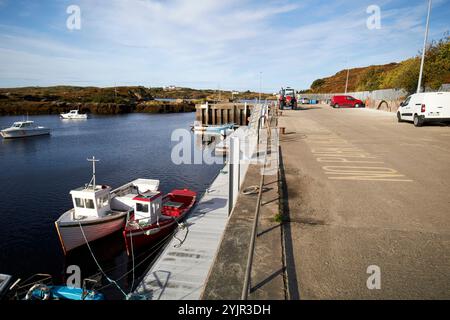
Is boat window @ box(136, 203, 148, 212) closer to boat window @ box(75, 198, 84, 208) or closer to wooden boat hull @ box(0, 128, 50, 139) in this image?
boat window @ box(75, 198, 84, 208)

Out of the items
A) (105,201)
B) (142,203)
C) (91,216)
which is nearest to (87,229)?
(91,216)

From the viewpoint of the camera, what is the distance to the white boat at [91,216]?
13.9 metres

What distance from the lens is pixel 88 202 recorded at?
1478 centimetres

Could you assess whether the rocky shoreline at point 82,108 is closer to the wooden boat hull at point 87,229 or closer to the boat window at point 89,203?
the boat window at point 89,203

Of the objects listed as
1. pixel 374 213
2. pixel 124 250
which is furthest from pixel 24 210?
pixel 374 213

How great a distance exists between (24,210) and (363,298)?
22.4 meters

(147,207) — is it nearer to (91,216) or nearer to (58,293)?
(91,216)

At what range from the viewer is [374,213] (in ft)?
18.1

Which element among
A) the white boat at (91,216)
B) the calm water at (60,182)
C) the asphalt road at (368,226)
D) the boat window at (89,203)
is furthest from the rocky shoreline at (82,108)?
the asphalt road at (368,226)

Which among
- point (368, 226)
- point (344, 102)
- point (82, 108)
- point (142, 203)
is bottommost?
point (142, 203)

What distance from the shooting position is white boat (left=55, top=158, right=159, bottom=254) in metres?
13.9

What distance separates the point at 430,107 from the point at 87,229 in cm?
2218

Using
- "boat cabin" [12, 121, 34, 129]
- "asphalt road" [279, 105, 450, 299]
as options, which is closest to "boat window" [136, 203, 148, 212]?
"asphalt road" [279, 105, 450, 299]
